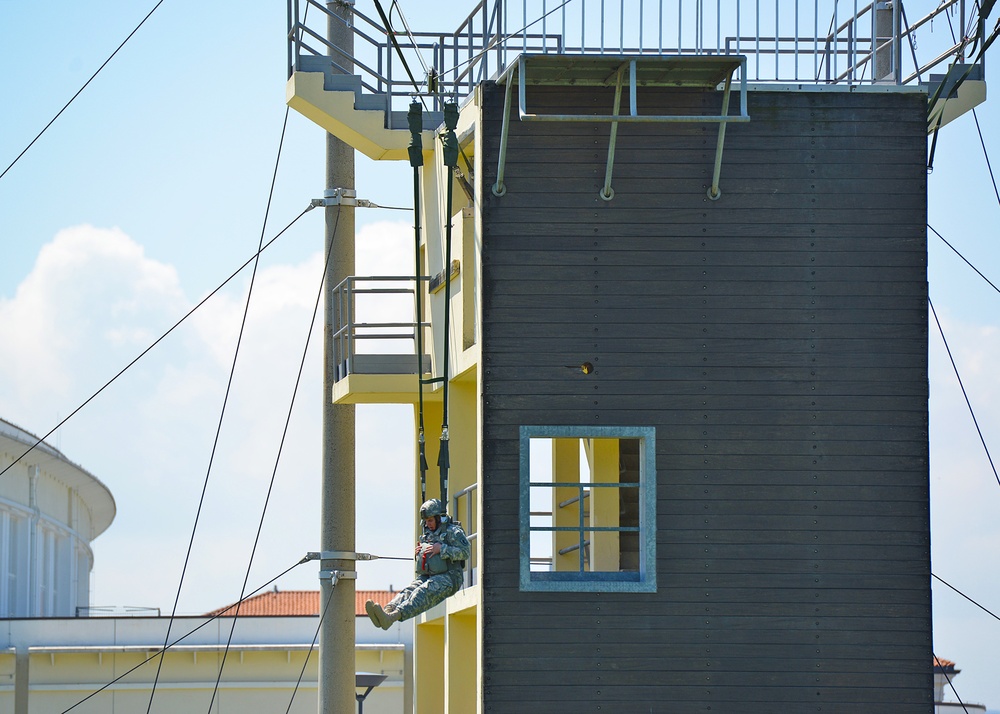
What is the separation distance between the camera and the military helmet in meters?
18.1

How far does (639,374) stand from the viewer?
1875 centimetres

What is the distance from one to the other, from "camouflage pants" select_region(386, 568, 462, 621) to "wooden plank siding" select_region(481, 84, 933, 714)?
0.44 m

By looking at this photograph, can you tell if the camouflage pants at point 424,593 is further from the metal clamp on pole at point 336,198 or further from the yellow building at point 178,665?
the yellow building at point 178,665

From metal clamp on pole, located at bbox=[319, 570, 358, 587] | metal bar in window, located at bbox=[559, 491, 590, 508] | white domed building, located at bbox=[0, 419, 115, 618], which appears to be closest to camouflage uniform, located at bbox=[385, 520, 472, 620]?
metal clamp on pole, located at bbox=[319, 570, 358, 587]

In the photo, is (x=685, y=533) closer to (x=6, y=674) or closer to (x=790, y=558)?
(x=790, y=558)

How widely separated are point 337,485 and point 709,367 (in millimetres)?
7787

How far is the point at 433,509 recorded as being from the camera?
18.2 m

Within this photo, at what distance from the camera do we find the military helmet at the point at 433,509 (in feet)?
59.4

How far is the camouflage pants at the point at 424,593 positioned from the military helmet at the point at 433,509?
0.61 m

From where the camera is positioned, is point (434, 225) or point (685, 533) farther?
point (434, 225)

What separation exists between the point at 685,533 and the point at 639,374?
1.76 metres

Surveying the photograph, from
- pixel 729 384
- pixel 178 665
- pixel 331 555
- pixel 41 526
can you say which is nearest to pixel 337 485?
pixel 331 555

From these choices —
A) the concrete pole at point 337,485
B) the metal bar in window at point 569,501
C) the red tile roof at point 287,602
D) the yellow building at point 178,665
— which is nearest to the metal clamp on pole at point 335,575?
the concrete pole at point 337,485

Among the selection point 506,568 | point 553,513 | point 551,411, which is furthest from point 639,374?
point 553,513
